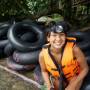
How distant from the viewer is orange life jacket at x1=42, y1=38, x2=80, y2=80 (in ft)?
11.8

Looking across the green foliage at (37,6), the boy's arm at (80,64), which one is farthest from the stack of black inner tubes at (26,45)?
the green foliage at (37,6)

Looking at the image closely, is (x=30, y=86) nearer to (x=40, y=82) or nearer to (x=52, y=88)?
(x=40, y=82)

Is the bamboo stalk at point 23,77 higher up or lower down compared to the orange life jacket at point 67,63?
lower down

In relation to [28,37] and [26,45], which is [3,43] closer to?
[28,37]

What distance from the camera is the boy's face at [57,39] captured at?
11.5ft

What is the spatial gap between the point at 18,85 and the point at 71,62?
150 cm

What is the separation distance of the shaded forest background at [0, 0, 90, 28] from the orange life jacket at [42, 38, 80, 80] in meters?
4.10

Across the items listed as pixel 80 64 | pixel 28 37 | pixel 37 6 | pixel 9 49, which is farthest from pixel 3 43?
pixel 37 6

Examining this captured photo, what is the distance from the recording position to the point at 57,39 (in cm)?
351

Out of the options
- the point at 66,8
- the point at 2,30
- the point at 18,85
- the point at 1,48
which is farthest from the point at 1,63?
the point at 66,8

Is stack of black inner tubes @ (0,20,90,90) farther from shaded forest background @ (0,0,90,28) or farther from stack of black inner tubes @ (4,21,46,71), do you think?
shaded forest background @ (0,0,90,28)

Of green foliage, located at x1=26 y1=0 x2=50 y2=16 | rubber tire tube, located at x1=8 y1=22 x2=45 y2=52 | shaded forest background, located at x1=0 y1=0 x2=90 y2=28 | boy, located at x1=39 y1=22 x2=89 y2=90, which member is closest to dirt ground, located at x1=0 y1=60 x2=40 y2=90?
rubber tire tube, located at x1=8 y1=22 x2=45 y2=52

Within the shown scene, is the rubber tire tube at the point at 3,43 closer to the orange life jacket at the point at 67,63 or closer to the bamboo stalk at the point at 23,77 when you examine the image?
the bamboo stalk at the point at 23,77

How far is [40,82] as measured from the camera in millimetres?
4590
